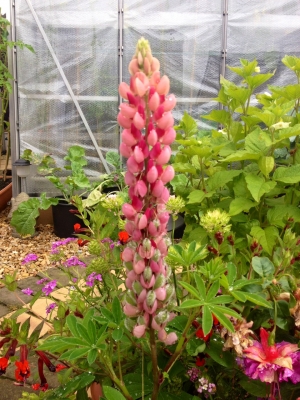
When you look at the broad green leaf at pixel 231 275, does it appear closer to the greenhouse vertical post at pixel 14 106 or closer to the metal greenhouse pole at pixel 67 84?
the metal greenhouse pole at pixel 67 84

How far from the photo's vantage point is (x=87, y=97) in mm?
4438

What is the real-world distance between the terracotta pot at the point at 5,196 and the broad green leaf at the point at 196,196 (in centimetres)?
384

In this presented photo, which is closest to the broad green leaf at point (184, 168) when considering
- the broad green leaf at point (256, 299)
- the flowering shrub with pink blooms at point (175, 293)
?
the flowering shrub with pink blooms at point (175, 293)

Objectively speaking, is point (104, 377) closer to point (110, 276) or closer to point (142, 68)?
point (110, 276)

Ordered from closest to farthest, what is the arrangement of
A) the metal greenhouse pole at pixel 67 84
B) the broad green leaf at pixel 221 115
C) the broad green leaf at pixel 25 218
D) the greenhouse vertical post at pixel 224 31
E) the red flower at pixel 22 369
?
the red flower at pixel 22 369 → the broad green leaf at pixel 221 115 → the broad green leaf at pixel 25 218 → the metal greenhouse pole at pixel 67 84 → the greenhouse vertical post at pixel 224 31

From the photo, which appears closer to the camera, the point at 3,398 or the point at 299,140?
the point at 299,140

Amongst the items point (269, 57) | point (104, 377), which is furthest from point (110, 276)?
point (269, 57)

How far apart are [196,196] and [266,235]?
0.71 ft

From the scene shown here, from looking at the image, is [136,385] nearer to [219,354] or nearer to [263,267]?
[219,354]

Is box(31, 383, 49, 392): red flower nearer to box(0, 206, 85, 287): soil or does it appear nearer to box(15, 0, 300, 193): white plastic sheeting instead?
box(0, 206, 85, 287): soil

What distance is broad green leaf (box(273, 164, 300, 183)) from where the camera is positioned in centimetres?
113

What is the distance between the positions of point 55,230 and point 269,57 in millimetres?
2863

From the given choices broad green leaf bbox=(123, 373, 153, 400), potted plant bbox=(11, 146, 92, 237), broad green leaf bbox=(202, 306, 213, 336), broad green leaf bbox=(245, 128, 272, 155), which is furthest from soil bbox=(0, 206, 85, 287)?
broad green leaf bbox=(202, 306, 213, 336)

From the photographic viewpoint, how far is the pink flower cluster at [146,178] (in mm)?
515
